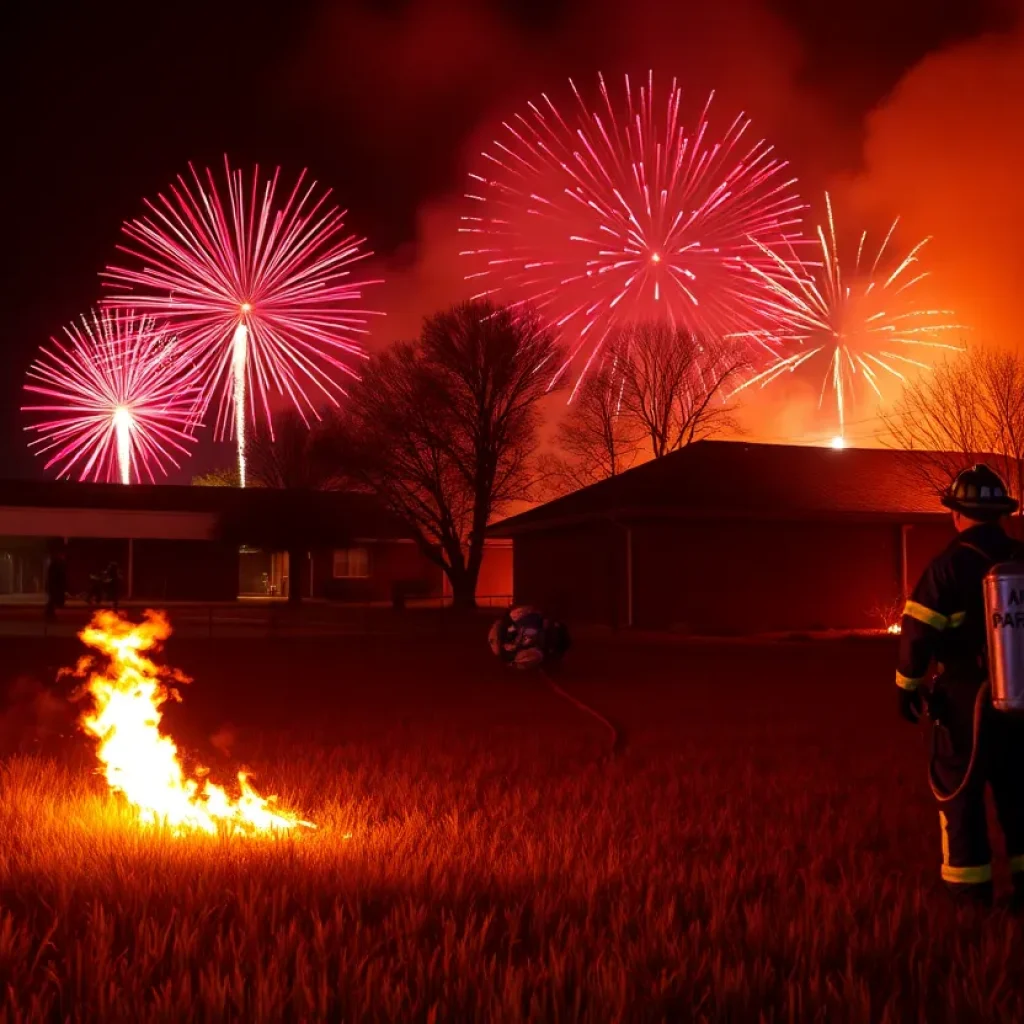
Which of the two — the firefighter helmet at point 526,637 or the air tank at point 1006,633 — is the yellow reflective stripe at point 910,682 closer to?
the air tank at point 1006,633

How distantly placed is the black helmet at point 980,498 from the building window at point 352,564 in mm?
48660

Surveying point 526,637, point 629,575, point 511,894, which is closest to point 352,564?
point 629,575

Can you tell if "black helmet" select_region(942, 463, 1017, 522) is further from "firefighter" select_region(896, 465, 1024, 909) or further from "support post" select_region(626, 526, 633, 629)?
"support post" select_region(626, 526, 633, 629)

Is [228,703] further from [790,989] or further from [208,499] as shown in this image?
[208,499]

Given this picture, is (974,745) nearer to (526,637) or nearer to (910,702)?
(910,702)

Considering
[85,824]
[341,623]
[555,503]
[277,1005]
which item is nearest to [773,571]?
[555,503]

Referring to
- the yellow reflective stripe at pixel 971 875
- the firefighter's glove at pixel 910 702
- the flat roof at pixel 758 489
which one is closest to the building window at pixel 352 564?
the flat roof at pixel 758 489

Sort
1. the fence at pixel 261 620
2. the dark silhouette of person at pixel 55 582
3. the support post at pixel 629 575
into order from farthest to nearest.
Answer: the dark silhouette of person at pixel 55 582, the support post at pixel 629 575, the fence at pixel 261 620

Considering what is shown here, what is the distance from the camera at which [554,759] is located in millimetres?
9484

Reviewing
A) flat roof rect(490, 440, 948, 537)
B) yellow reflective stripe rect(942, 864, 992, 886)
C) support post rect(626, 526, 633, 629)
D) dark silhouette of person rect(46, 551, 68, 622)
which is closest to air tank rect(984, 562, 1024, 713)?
yellow reflective stripe rect(942, 864, 992, 886)

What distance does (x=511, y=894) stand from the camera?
5.25 meters

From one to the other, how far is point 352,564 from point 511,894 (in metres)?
49.1

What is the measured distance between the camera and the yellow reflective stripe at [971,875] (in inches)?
202

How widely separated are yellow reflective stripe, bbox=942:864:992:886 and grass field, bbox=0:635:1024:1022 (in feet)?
0.43
